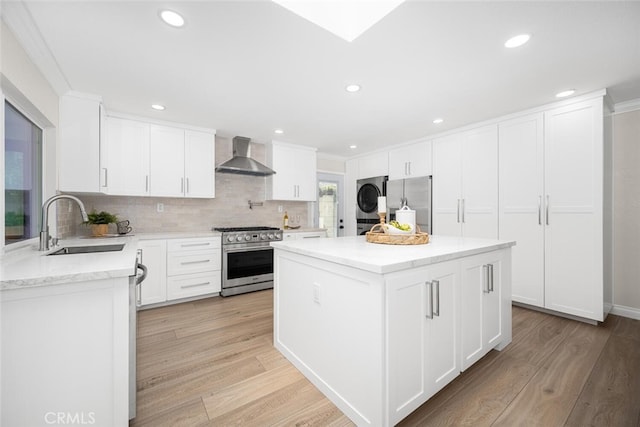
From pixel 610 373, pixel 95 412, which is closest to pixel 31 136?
pixel 95 412

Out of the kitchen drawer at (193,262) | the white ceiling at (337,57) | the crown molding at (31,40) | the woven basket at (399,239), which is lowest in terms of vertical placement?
the kitchen drawer at (193,262)

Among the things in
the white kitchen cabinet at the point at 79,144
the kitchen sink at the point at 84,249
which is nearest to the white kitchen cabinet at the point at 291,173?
the white kitchen cabinet at the point at 79,144

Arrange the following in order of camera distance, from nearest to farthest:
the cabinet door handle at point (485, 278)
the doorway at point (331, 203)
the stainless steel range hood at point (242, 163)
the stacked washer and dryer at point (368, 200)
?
1. the cabinet door handle at point (485, 278)
2. the stainless steel range hood at point (242, 163)
3. the stacked washer and dryer at point (368, 200)
4. the doorway at point (331, 203)

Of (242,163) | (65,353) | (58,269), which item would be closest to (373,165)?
(242,163)

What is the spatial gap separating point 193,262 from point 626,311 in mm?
4871

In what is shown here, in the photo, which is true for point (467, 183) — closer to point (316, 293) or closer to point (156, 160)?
point (316, 293)

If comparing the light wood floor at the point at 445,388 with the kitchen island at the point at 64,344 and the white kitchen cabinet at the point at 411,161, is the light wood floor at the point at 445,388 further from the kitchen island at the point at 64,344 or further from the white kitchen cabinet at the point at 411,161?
the white kitchen cabinet at the point at 411,161

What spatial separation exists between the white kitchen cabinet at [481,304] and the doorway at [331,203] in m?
3.49

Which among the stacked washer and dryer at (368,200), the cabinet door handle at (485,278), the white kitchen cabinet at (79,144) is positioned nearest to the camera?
the cabinet door handle at (485,278)

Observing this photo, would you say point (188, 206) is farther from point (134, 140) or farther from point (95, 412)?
point (95, 412)

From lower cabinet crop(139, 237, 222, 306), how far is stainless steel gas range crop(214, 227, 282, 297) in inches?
4.5

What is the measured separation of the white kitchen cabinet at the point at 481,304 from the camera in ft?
5.72

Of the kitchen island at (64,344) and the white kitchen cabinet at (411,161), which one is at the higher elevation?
the white kitchen cabinet at (411,161)

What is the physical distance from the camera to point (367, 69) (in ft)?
6.97
